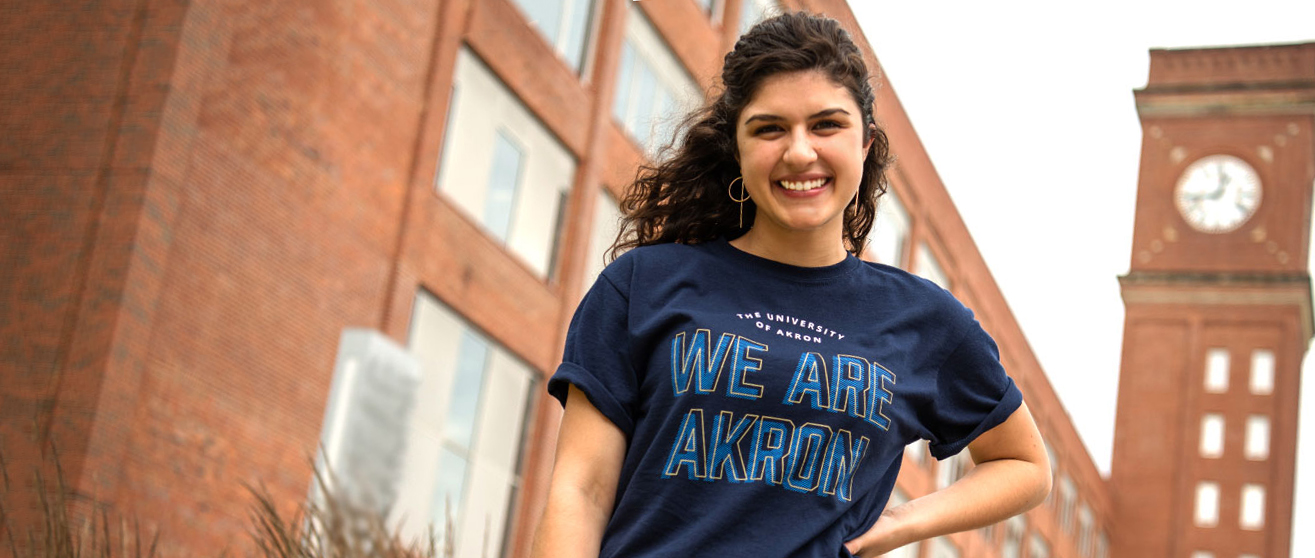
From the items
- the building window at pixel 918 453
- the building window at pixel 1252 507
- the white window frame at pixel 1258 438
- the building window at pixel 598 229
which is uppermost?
the white window frame at pixel 1258 438

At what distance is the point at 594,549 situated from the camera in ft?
7.61

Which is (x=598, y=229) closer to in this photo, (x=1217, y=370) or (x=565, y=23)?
(x=565, y=23)

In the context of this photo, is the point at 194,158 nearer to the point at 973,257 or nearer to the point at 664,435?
the point at 664,435

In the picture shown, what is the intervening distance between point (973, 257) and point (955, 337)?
Answer: 114 ft

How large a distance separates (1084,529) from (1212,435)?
704 centimetres

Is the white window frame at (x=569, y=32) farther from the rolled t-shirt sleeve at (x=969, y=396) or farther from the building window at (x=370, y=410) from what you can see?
the rolled t-shirt sleeve at (x=969, y=396)

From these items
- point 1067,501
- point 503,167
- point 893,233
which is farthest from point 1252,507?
point 503,167

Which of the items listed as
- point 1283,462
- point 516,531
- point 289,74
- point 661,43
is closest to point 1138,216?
point 1283,462

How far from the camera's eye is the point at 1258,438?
5100cm

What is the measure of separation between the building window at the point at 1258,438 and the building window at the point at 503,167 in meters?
38.6

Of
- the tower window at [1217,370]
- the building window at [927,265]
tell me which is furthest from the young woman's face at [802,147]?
the tower window at [1217,370]

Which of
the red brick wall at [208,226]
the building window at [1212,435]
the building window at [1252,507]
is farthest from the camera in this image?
the building window at [1212,435]

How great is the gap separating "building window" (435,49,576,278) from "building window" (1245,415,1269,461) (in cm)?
3860

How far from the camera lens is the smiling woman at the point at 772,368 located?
7.45ft
